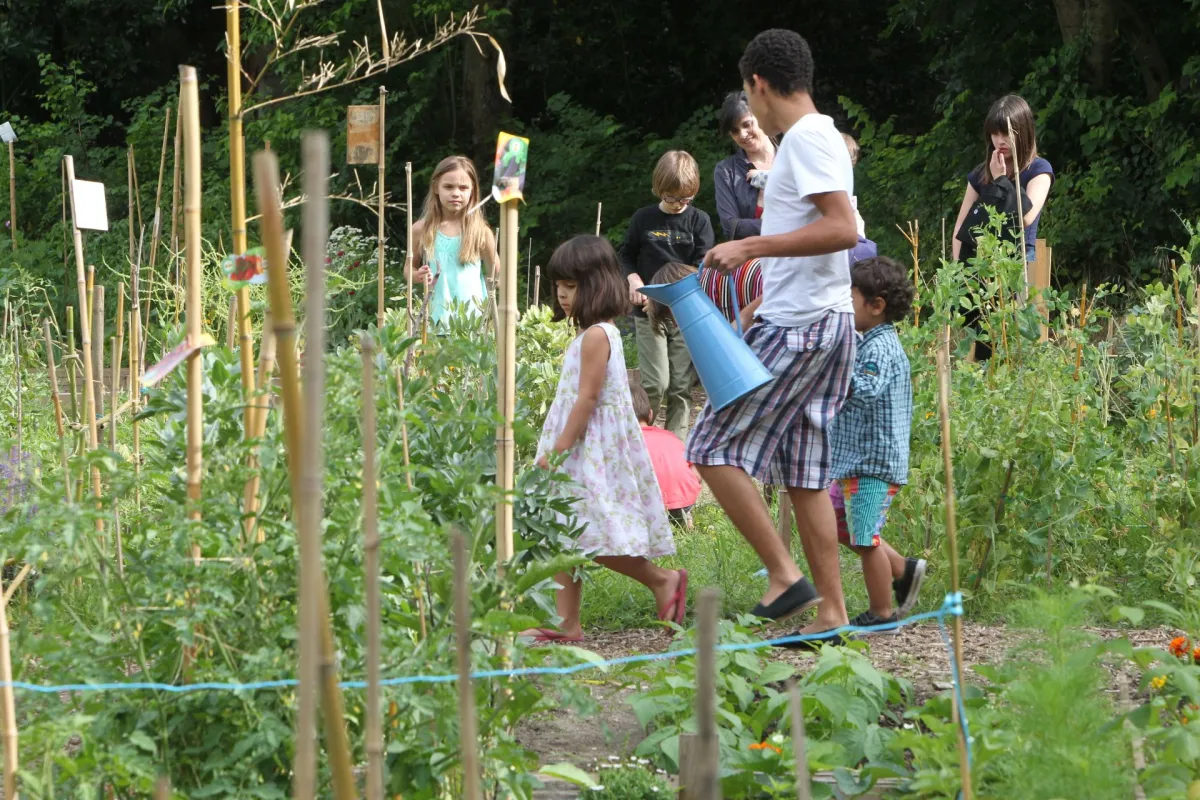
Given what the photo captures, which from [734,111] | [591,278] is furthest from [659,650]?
[734,111]

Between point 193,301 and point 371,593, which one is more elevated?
point 193,301

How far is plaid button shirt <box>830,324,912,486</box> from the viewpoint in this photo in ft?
12.0

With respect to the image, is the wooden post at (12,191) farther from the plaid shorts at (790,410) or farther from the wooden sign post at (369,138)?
the plaid shorts at (790,410)

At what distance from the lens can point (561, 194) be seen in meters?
12.9

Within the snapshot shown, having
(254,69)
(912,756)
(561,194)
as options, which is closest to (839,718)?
(912,756)

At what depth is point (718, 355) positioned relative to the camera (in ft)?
10.8

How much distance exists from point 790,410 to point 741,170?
6.44ft

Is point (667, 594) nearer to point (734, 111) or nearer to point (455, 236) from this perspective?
point (734, 111)

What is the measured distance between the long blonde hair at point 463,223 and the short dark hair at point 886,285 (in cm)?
232

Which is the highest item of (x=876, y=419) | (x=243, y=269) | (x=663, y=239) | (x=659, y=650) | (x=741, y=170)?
(x=741, y=170)

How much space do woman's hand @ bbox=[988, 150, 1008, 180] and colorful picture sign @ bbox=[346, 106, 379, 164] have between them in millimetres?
2657

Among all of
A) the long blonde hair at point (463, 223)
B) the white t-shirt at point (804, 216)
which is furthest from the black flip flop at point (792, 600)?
the long blonde hair at point (463, 223)

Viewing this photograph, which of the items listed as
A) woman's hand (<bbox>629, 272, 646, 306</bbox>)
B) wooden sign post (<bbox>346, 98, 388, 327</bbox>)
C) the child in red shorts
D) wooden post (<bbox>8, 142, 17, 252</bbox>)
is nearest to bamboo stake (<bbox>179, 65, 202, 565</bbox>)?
wooden sign post (<bbox>346, 98, 388, 327</bbox>)

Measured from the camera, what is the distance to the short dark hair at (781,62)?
11.0 ft
